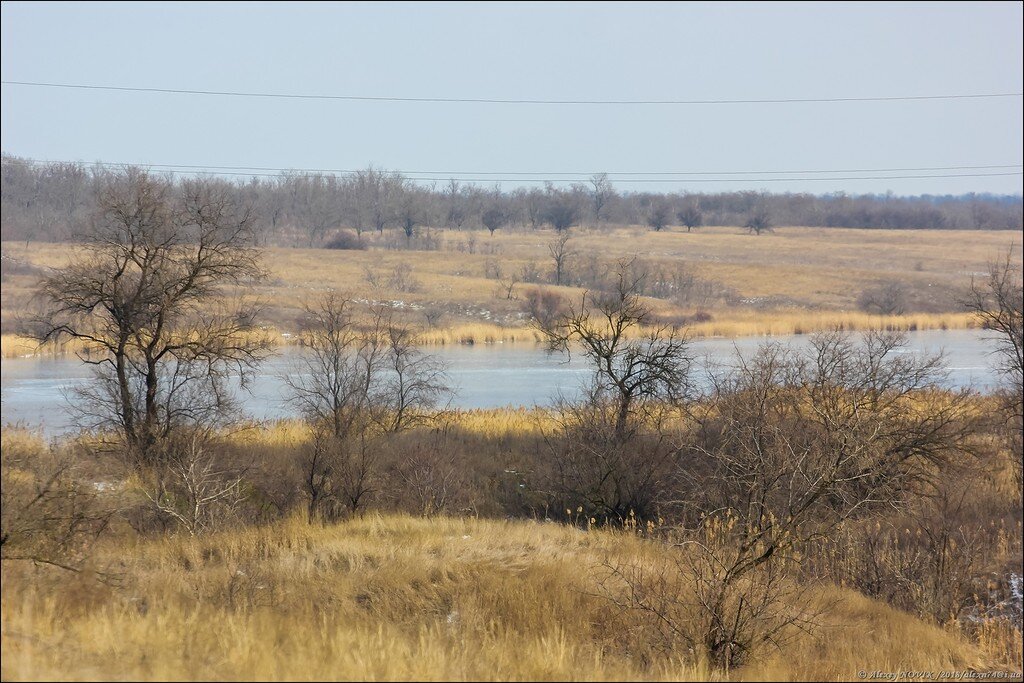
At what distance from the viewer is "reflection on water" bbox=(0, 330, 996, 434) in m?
28.0

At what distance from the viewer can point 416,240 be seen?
6988 cm

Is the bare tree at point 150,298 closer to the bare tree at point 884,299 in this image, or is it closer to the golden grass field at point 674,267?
the golden grass field at point 674,267

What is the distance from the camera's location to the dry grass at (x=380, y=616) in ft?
19.4

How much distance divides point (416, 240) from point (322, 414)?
158 ft

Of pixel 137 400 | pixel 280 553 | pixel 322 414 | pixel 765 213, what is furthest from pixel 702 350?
pixel 765 213

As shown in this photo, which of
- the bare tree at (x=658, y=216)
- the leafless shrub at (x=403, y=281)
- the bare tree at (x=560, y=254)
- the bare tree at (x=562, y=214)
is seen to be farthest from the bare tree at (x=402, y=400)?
the bare tree at (x=658, y=216)

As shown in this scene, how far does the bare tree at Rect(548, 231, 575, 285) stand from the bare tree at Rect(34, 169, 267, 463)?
123 feet

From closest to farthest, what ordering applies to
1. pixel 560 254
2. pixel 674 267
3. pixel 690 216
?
1. pixel 560 254
2. pixel 674 267
3. pixel 690 216

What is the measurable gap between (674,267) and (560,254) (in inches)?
453

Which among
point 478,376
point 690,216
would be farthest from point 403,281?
point 690,216

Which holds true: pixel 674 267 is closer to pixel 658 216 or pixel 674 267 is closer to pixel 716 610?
pixel 658 216

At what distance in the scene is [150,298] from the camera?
20438mm

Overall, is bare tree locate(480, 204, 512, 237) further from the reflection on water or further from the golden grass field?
the reflection on water

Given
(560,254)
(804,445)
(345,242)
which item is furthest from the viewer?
(345,242)
